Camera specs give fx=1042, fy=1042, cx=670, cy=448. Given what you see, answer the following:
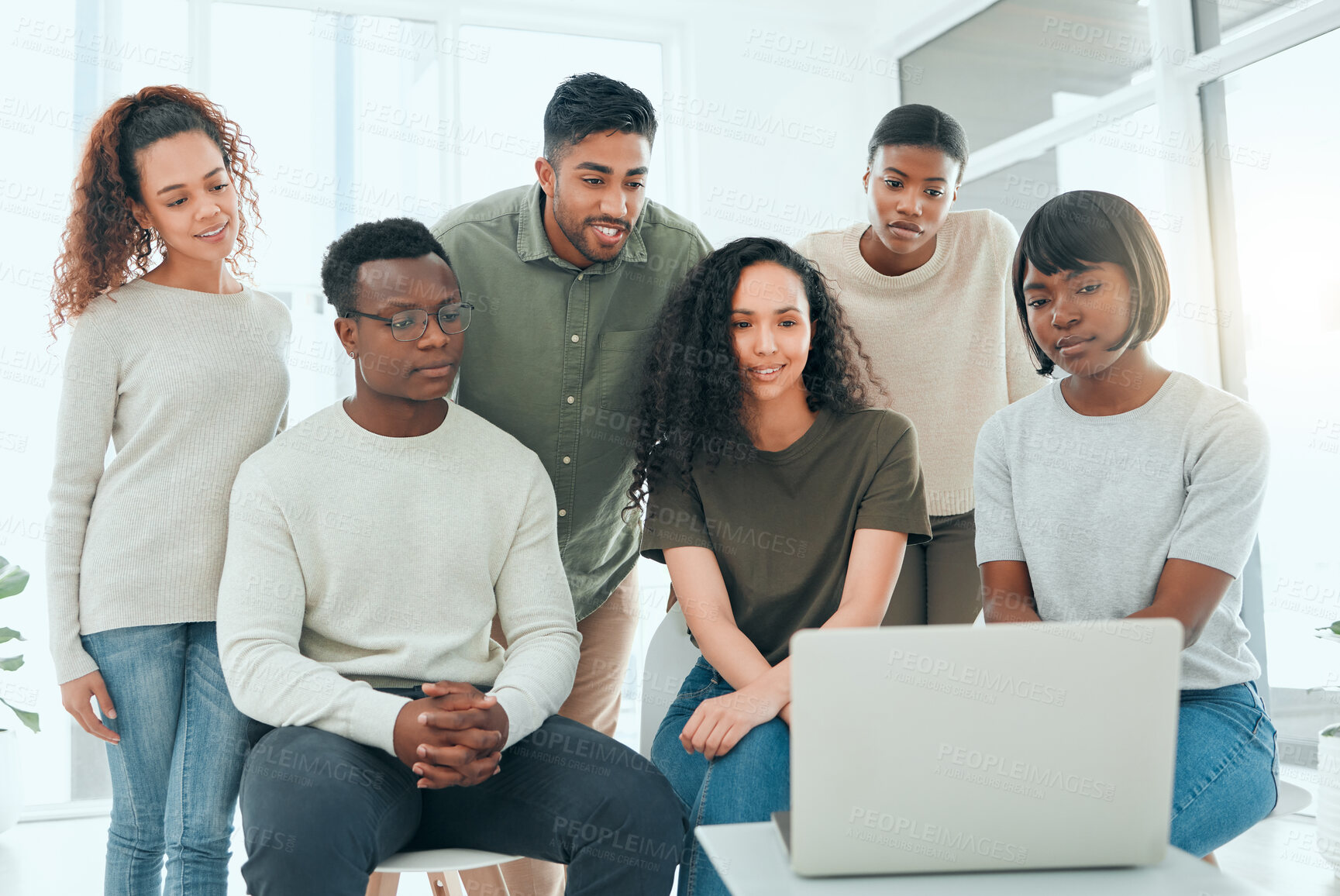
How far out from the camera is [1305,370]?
3186 millimetres

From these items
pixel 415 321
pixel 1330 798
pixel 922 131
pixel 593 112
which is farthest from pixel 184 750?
pixel 1330 798

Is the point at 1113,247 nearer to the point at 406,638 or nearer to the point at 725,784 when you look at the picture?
the point at 725,784

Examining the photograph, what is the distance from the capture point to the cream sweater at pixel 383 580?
159cm

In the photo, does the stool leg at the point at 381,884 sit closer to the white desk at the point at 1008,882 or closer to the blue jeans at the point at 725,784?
the blue jeans at the point at 725,784

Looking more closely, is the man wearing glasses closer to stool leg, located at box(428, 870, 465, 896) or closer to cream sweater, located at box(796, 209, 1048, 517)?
stool leg, located at box(428, 870, 465, 896)

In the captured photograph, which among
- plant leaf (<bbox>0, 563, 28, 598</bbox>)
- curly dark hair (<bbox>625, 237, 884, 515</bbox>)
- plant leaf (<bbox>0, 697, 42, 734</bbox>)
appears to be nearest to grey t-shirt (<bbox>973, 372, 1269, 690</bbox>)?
curly dark hair (<bbox>625, 237, 884, 515</bbox>)

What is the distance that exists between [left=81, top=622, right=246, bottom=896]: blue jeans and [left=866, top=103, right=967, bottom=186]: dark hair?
1.66 m

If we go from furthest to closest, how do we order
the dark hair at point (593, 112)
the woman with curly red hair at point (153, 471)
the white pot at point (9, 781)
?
the white pot at point (9, 781), the dark hair at point (593, 112), the woman with curly red hair at point (153, 471)

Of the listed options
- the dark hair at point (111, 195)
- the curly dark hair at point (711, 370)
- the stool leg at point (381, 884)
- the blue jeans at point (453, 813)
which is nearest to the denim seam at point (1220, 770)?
the blue jeans at point (453, 813)

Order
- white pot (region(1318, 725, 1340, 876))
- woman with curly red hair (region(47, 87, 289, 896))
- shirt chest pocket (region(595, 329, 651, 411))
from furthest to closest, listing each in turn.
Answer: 1. white pot (region(1318, 725, 1340, 876))
2. shirt chest pocket (region(595, 329, 651, 411))
3. woman with curly red hair (region(47, 87, 289, 896))

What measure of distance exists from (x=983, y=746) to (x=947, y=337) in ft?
4.70

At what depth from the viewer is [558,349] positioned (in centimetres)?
210

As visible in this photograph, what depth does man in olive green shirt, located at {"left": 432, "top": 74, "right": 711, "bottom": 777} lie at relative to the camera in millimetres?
2033

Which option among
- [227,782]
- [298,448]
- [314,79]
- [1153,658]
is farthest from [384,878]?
[314,79]
